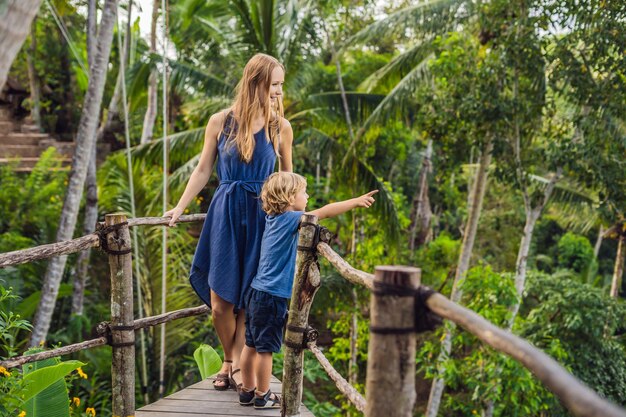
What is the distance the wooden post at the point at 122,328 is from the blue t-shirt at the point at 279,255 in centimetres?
58

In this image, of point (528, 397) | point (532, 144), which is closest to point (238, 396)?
point (528, 397)

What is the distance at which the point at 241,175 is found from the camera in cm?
333

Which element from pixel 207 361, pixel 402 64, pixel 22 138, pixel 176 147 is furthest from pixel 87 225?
pixel 22 138

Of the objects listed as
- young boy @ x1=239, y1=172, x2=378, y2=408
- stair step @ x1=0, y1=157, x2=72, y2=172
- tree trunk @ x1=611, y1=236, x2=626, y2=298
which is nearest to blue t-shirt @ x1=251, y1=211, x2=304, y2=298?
young boy @ x1=239, y1=172, x2=378, y2=408

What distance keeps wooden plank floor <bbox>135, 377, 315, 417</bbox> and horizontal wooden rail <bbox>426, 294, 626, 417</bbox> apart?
1.82 m

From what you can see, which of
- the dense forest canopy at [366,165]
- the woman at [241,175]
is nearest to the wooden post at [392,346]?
the woman at [241,175]

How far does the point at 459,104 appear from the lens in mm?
9688

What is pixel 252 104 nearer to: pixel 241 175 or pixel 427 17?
pixel 241 175

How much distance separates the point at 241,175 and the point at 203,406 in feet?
3.54

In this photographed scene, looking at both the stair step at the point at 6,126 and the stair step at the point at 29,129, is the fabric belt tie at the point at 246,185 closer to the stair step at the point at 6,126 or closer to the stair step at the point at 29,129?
the stair step at the point at 6,126

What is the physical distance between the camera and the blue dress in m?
3.30

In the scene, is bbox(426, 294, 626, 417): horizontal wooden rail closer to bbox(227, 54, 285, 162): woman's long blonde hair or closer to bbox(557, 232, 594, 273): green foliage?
bbox(227, 54, 285, 162): woman's long blonde hair

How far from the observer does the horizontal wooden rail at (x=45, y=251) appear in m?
2.74

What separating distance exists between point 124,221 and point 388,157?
1353 cm
